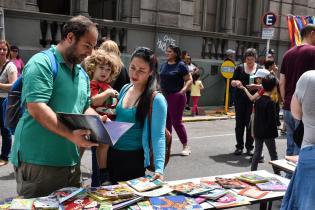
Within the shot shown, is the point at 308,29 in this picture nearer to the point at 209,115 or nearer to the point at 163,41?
the point at 209,115

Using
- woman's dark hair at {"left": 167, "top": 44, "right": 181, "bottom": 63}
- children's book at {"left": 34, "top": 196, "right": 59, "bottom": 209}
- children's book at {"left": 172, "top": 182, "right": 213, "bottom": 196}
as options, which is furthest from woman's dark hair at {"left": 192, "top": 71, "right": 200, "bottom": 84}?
children's book at {"left": 34, "top": 196, "right": 59, "bottom": 209}

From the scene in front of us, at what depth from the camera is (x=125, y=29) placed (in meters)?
12.4

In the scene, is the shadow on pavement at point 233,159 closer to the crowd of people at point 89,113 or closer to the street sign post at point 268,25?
the crowd of people at point 89,113

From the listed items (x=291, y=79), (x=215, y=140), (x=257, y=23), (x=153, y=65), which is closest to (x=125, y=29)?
(x=215, y=140)

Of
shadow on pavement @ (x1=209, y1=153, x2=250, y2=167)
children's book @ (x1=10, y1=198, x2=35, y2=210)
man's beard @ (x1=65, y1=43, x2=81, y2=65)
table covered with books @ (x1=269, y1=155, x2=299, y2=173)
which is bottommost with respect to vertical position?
shadow on pavement @ (x1=209, y1=153, x2=250, y2=167)

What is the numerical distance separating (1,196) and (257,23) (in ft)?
45.2

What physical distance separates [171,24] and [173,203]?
35.7 ft

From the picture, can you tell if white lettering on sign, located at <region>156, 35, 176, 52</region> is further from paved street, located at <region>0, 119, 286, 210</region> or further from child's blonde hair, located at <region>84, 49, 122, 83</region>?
child's blonde hair, located at <region>84, 49, 122, 83</region>

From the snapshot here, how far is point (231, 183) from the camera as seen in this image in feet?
10.9

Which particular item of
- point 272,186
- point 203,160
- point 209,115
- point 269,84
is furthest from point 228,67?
point 272,186

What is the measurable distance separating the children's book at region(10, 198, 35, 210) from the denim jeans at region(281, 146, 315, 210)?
182 centimetres

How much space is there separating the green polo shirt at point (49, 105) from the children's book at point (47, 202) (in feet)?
0.72

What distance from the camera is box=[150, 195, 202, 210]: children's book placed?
8.86 ft

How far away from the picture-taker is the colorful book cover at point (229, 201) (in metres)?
2.89
